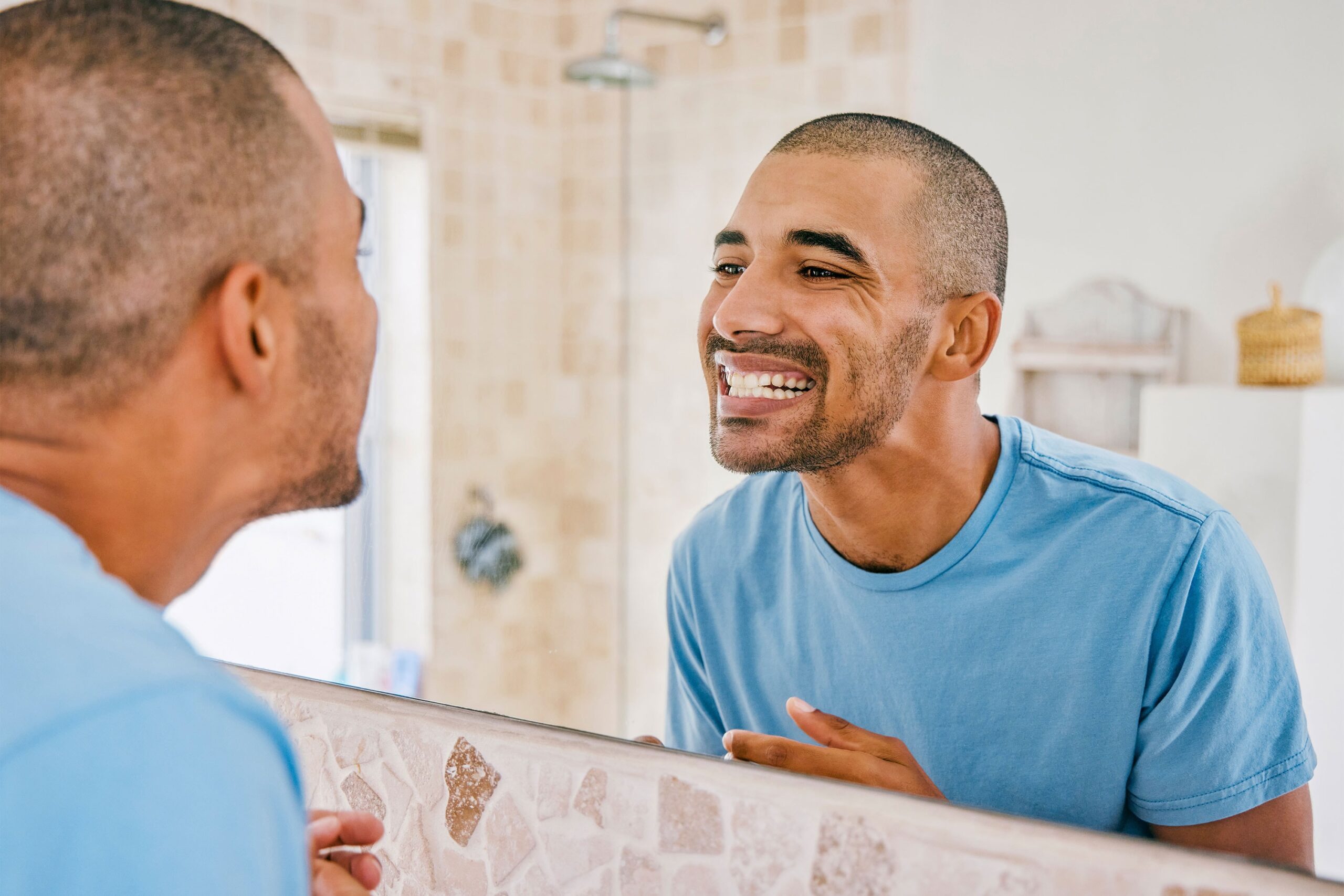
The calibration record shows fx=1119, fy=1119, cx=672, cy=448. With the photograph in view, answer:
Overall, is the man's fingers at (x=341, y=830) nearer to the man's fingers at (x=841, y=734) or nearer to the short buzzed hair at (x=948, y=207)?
the man's fingers at (x=841, y=734)

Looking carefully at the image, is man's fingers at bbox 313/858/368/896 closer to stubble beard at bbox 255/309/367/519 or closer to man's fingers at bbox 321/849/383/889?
man's fingers at bbox 321/849/383/889

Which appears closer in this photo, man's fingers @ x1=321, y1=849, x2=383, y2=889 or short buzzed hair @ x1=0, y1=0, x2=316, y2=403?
short buzzed hair @ x1=0, y1=0, x2=316, y2=403

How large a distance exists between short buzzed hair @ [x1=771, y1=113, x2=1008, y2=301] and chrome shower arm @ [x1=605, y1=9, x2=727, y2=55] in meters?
0.68

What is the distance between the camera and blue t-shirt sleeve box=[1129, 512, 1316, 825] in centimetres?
50

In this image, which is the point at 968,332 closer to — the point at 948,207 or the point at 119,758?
the point at 948,207

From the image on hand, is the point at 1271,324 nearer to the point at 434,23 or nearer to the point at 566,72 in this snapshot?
the point at 566,72

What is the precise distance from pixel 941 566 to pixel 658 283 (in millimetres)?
281

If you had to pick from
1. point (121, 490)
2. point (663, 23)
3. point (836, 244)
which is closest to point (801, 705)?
point (836, 244)

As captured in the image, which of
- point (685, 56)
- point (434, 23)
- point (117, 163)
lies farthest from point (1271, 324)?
point (434, 23)

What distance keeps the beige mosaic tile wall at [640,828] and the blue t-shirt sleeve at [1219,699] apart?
0.03 metres

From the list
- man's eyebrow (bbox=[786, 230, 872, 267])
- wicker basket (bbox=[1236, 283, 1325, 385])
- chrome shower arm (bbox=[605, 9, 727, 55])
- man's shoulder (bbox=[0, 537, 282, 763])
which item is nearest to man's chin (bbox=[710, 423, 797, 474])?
man's eyebrow (bbox=[786, 230, 872, 267])

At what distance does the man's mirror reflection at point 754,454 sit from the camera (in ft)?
1.15

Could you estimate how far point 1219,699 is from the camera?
508 mm

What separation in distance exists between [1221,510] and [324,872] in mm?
491
